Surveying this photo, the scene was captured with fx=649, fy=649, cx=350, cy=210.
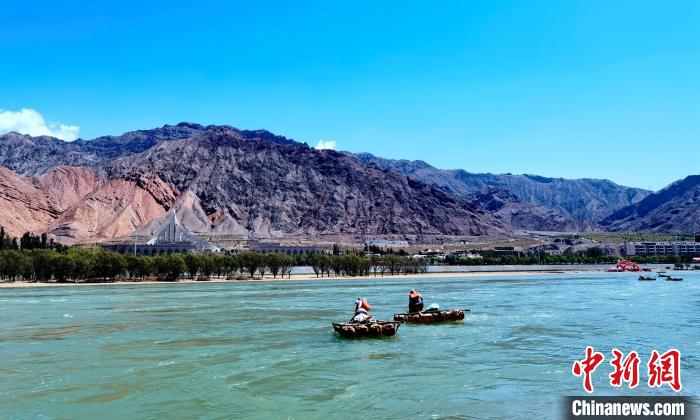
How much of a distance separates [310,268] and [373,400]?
169 meters

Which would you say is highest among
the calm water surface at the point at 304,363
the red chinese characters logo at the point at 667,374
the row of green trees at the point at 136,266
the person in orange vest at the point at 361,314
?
the row of green trees at the point at 136,266

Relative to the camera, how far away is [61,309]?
68562 millimetres

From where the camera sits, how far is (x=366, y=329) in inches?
1607

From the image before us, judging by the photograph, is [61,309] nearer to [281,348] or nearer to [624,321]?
[281,348]

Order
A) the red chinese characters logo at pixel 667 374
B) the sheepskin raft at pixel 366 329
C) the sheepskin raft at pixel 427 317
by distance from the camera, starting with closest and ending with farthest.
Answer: the red chinese characters logo at pixel 667 374 < the sheepskin raft at pixel 366 329 < the sheepskin raft at pixel 427 317

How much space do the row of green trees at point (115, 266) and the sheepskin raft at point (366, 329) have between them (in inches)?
4073

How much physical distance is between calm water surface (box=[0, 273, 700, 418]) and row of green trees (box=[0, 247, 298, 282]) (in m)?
73.1

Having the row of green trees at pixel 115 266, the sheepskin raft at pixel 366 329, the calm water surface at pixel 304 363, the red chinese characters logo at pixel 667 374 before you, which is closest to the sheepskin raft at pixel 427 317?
the calm water surface at pixel 304 363

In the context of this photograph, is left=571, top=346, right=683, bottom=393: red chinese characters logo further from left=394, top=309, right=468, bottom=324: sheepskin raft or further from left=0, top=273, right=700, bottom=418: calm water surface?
left=394, top=309, right=468, bottom=324: sheepskin raft

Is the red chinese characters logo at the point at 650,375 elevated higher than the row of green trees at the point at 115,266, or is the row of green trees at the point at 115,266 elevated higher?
the row of green trees at the point at 115,266

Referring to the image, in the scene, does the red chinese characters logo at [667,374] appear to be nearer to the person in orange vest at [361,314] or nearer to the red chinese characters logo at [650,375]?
the red chinese characters logo at [650,375]

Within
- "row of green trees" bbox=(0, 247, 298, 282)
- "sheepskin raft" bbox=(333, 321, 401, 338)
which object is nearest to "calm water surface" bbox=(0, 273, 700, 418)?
"sheepskin raft" bbox=(333, 321, 401, 338)

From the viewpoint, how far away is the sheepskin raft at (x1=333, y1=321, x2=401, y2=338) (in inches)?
1608

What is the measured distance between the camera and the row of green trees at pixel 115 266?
129500 mm
